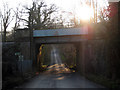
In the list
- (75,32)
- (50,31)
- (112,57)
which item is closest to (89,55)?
(75,32)

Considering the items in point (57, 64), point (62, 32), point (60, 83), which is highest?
point (62, 32)

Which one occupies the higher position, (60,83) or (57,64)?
(60,83)

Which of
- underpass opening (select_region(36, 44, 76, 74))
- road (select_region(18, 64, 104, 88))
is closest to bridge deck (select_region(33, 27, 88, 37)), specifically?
underpass opening (select_region(36, 44, 76, 74))

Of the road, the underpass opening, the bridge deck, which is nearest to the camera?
the road

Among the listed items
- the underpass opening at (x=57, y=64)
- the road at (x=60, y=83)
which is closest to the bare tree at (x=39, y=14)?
the underpass opening at (x=57, y=64)

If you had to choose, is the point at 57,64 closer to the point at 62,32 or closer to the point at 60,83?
the point at 62,32

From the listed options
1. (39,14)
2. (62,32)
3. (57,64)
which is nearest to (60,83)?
(62,32)

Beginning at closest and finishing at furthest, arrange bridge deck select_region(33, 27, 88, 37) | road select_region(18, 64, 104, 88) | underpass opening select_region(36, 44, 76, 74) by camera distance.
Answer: road select_region(18, 64, 104, 88)
bridge deck select_region(33, 27, 88, 37)
underpass opening select_region(36, 44, 76, 74)

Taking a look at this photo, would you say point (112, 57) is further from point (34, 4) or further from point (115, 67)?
point (34, 4)

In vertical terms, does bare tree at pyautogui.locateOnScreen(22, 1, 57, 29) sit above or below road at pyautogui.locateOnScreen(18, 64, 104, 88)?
above

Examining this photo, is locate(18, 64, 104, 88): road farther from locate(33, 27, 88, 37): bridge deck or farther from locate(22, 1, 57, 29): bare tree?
locate(22, 1, 57, 29): bare tree

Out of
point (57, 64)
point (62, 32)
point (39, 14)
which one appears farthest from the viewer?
point (57, 64)

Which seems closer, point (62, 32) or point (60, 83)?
point (60, 83)

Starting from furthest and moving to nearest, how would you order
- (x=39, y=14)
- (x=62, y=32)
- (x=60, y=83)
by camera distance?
(x=39, y=14) → (x=62, y=32) → (x=60, y=83)
